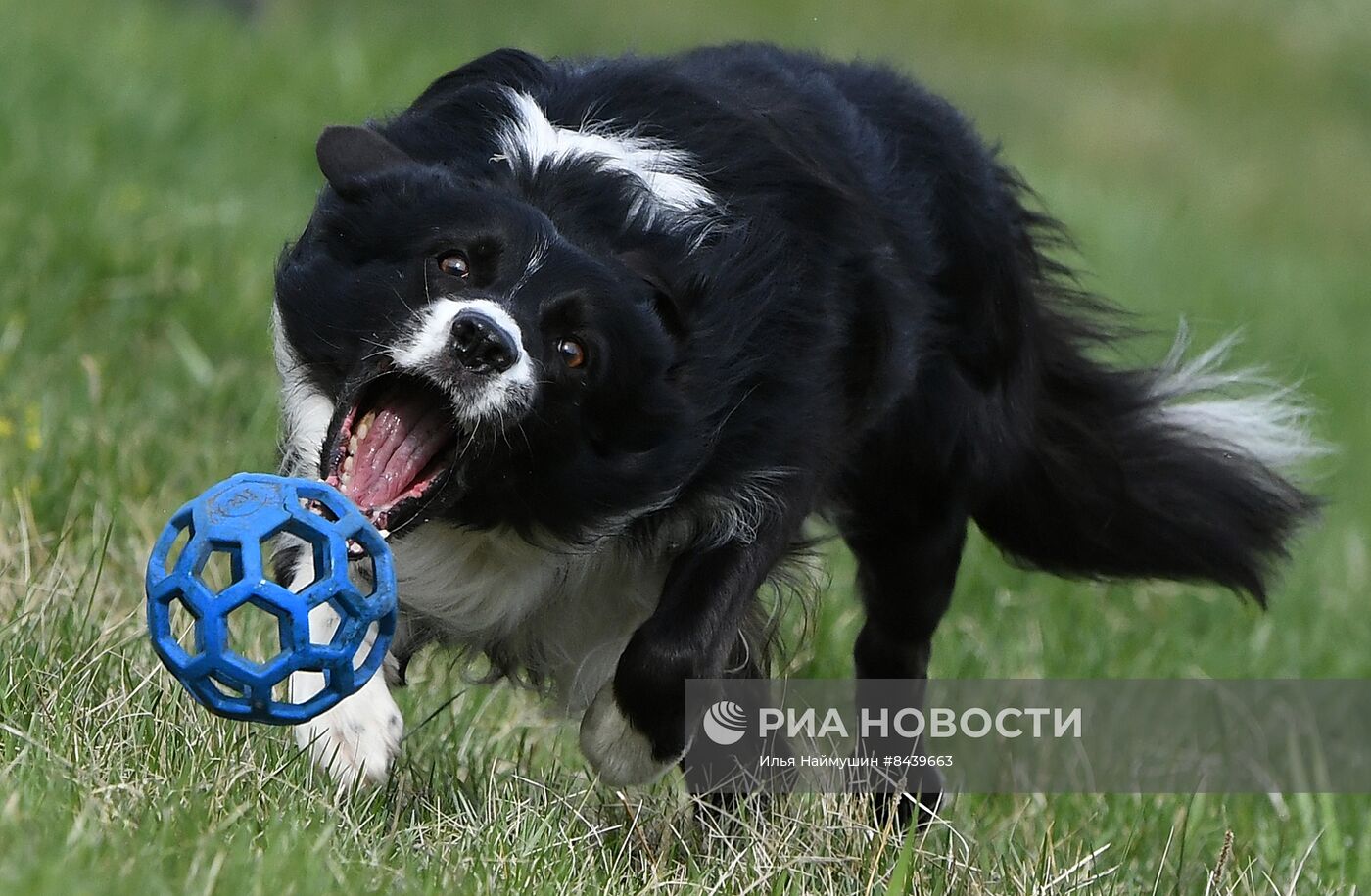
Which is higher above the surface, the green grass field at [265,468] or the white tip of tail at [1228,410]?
the white tip of tail at [1228,410]

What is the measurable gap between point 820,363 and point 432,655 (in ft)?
4.28

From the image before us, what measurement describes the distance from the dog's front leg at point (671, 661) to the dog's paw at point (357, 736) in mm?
373

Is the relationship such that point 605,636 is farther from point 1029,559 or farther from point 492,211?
point 1029,559

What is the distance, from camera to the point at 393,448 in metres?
3.56

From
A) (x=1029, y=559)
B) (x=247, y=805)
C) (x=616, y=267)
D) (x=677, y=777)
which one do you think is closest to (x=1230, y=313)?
(x=1029, y=559)

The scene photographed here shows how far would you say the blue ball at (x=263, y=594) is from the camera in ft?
10.3

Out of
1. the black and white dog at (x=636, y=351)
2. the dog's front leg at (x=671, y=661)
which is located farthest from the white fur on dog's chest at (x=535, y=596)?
the dog's front leg at (x=671, y=661)

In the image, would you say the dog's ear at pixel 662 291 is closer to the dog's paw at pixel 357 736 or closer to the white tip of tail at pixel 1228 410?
the dog's paw at pixel 357 736

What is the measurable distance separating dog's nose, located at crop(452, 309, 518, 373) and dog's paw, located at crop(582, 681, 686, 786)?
78 centimetres

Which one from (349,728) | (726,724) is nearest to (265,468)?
(726,724)

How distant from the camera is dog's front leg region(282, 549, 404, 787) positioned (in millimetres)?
3648

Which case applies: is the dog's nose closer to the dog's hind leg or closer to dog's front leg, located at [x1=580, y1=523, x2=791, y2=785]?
dog's front leg, located at [x1=580, y1=523, x2=791, y2=785]

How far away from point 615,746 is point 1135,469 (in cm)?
199

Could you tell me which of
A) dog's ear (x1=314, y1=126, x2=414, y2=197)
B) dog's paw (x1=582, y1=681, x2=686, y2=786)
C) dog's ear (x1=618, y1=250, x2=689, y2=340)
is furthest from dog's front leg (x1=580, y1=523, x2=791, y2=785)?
dog's ear (x1=314, y1=126, x2=414, y2=197)
